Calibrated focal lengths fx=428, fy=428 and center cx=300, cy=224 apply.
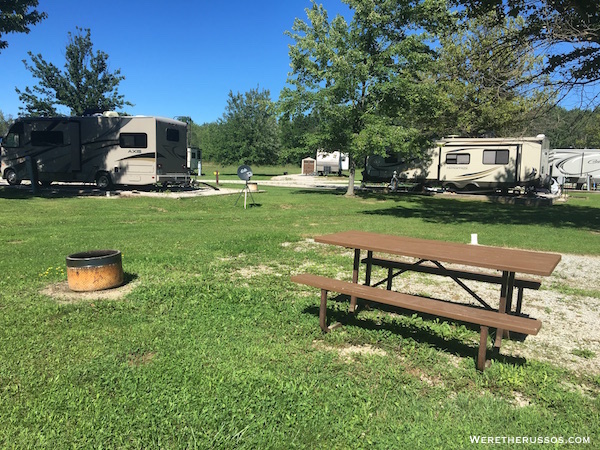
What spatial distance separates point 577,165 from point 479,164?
43.1 feet

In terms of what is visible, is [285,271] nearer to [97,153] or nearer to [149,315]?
[149,315]

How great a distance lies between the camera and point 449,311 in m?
3.40

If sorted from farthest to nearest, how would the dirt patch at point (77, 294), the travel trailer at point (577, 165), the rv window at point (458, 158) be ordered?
the travel trailer at point (577, 165) → the rv window at point (458, 158) → the dirt patch at point (77, 294)

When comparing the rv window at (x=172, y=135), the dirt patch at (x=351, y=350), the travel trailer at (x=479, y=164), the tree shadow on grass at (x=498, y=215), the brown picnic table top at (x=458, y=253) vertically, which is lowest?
the dirt patch at (x=351, y=350)

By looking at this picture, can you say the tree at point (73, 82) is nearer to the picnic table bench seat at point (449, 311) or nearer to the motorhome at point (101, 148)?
the motorhome at point (101, 148)

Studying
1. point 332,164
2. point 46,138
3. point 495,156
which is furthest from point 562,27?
point 332,164

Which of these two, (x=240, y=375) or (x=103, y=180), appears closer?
(x=240, y=375)

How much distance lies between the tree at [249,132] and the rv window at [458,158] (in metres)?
26.2

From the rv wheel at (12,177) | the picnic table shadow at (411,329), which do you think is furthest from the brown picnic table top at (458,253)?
the rv wheel at (12,177)

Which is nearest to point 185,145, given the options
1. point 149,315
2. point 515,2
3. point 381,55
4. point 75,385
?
point 381,55

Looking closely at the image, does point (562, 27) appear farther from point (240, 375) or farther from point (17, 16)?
point (17, 16)

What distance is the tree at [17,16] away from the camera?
15030 mm

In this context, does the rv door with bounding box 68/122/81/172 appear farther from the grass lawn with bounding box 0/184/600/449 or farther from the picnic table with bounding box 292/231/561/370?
the picnic table with bounding box 292/231/561/370

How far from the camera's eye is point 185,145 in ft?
64.6
